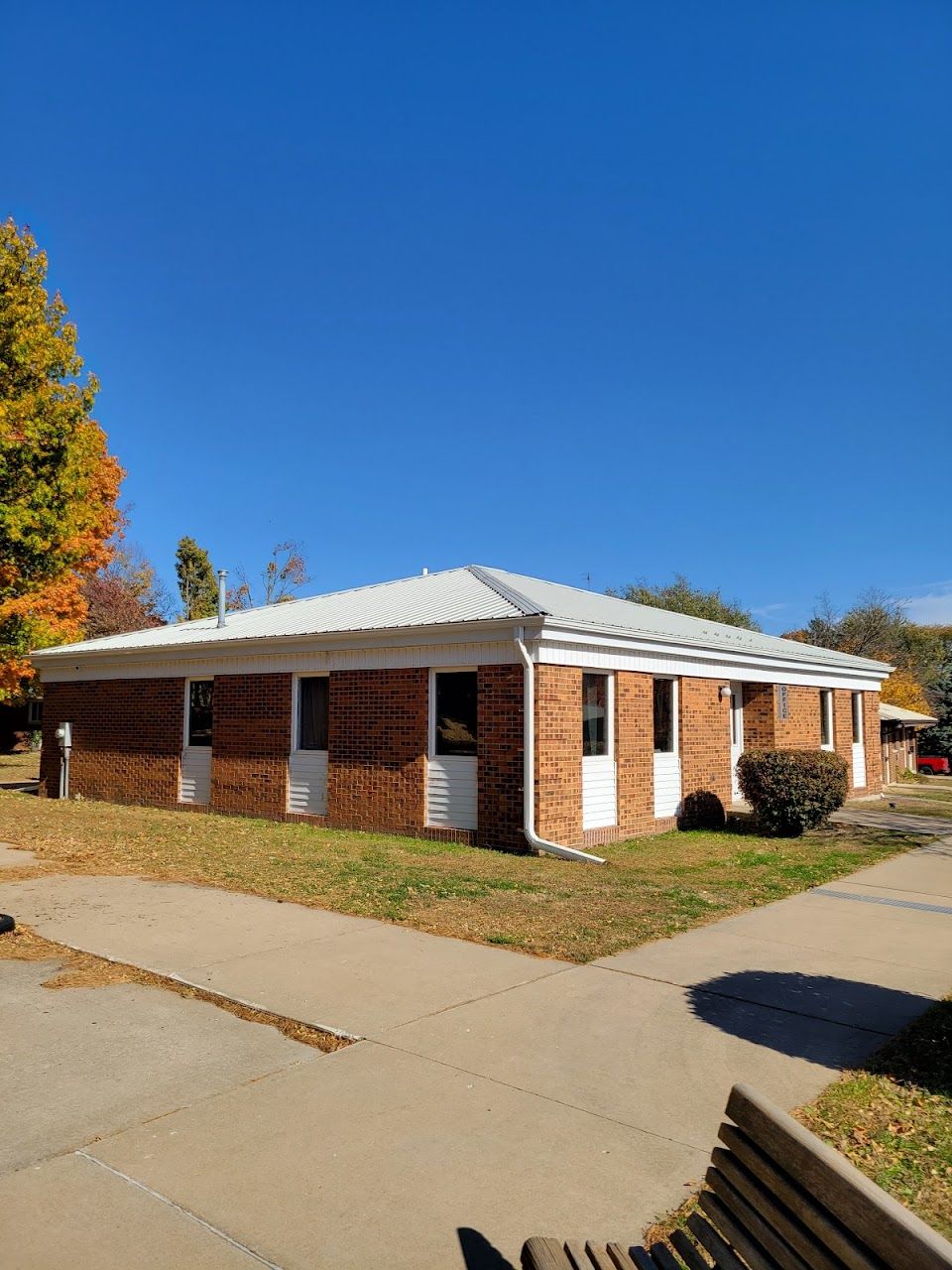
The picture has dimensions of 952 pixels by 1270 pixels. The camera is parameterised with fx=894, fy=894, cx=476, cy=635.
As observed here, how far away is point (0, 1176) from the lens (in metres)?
3.37

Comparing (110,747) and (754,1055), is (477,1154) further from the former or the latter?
(110,747)

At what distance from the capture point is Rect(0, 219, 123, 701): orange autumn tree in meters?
18.2

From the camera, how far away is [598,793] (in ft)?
42.0

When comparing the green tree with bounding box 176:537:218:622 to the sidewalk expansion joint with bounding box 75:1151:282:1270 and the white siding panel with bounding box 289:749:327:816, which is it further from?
the sidewalk expansion joint with bounding box 75:1151:282:1270

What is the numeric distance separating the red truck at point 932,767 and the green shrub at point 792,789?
2365 centimetres

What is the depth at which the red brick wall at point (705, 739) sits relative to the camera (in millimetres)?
14836

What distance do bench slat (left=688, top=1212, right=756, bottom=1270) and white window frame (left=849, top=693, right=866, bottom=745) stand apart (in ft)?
68.9

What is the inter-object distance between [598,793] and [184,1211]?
1006cm

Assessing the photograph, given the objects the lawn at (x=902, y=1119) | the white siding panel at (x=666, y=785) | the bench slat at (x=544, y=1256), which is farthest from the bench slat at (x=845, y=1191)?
the white siding panel at (x=666, y=785)

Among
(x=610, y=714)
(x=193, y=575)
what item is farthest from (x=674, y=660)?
(x=193, y=575)

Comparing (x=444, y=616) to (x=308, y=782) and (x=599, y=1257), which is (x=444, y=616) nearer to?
(x=308, y=782)

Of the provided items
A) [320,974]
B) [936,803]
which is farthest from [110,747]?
[936,803]

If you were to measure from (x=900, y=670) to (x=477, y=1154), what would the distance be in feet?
133

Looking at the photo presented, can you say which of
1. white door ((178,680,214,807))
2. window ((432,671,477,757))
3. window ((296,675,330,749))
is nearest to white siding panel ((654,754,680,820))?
window ((432,671,477,757))
